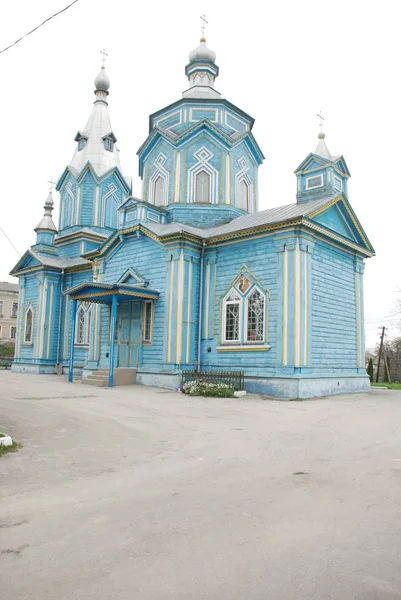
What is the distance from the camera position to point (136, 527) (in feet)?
13.6

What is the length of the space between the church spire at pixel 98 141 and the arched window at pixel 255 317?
15.0 meters

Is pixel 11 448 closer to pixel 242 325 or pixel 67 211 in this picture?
pixel 242 325

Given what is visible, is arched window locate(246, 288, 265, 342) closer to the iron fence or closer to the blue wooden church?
the blue wooden church

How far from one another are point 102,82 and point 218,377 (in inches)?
884

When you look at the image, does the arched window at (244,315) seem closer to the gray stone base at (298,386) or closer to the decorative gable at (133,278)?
the gray stone base at (298,386)

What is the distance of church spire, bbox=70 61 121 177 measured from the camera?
94.3ft

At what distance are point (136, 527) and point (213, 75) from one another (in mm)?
24532

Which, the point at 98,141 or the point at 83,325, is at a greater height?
the point at 98,141

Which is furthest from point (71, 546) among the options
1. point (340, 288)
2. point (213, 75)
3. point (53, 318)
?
point (213, 75)

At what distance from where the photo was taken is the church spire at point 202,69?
24377 millimetres

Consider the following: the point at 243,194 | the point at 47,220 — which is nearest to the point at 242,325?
the point at 243,194

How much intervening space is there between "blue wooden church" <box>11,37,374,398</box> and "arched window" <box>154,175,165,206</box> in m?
0.08

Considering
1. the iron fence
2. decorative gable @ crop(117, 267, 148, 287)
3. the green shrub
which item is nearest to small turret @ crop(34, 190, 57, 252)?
decorative gable @ crop(117, 267, 148, 287)

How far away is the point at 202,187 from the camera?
21.8m
